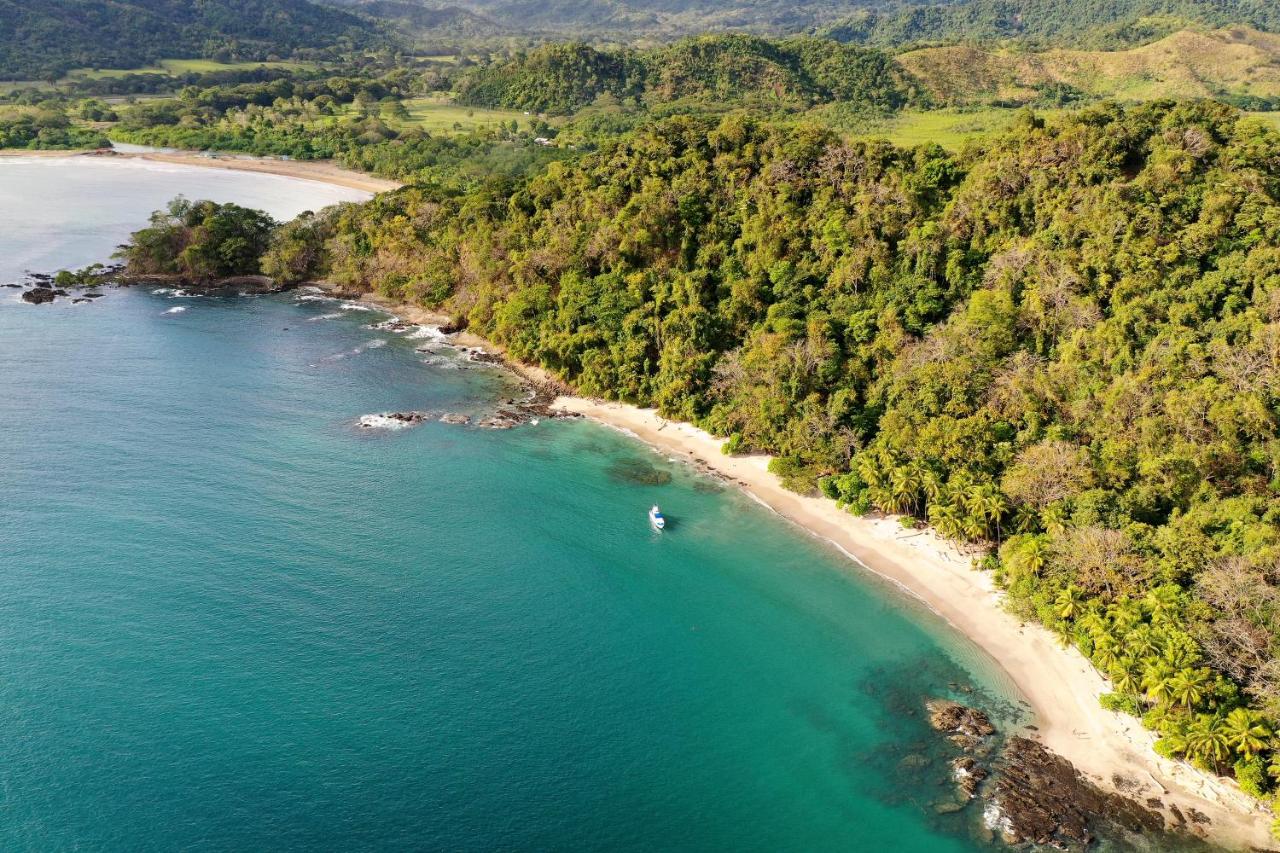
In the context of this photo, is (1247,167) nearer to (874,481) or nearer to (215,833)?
(874,481)

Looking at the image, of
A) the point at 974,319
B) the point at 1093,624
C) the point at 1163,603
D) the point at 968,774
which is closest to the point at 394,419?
the point at 974,319

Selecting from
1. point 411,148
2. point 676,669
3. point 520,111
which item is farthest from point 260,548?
point 520,111

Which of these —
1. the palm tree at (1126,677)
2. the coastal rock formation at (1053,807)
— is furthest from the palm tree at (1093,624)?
the coastal rock formation at (1053,807)

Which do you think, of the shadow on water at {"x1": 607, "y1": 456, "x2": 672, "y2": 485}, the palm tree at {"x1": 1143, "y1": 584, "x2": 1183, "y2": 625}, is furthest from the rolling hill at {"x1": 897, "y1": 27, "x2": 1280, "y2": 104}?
the palm tree at {"x1": 1143, "y1": 584, "x2": 1183, "y2": 625}

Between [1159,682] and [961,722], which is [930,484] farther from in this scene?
[1159,682]

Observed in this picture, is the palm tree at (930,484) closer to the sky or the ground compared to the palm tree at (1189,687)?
closer to the sky

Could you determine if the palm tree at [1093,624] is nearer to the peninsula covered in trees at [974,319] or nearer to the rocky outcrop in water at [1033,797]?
the peninsula covered in trees at [974,319]
